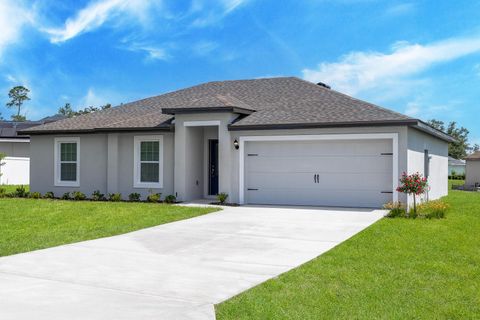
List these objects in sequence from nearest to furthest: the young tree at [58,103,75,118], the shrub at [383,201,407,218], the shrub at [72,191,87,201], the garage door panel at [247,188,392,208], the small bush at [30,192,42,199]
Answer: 1. the shrub at [383,201,407,218]
2. the garage door panel at [247,188,392,208]
3. the shrub at [72,191,87,201]
4. the small bush at [30,192,42,199]
5. the young tree at [58,103,75,118]

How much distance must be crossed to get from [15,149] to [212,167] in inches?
865

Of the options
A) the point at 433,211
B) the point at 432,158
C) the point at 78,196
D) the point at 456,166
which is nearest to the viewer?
the point at 433,211

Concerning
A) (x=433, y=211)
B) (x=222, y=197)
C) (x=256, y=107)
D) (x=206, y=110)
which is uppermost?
(x=256, y=107)

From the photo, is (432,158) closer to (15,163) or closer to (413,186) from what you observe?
(413,186)

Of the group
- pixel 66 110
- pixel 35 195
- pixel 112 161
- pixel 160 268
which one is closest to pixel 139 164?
pixel 112 161

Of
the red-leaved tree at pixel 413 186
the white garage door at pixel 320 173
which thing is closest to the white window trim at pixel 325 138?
the white garage door at pixel 320 173

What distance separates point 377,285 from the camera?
647 cm

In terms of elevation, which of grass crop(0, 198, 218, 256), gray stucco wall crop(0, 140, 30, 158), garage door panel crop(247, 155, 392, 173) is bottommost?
grass crop(0, 198, 218, 256)

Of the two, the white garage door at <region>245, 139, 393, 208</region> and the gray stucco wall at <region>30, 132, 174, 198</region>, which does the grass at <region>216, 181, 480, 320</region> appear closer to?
the white garage door at <region>245, 139, 393, 208</region>

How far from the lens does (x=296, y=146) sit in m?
16.7

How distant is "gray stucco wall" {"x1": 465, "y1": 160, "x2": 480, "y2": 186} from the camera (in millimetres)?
34844

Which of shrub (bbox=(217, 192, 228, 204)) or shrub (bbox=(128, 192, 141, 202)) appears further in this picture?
shrub (bbox=(128, 192, 141, 202))

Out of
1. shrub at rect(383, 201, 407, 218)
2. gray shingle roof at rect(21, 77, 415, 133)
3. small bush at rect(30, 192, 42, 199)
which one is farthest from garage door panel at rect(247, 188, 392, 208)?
small bush at rect(30, 192, 42, 199)

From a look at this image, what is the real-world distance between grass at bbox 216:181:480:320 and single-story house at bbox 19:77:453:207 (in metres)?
5.80
